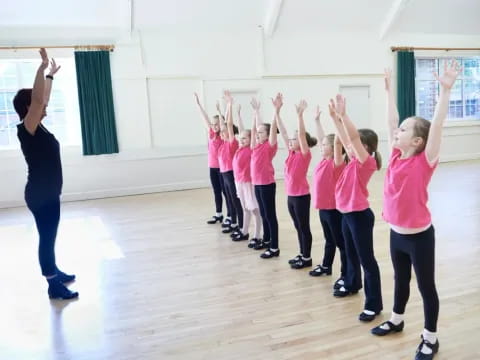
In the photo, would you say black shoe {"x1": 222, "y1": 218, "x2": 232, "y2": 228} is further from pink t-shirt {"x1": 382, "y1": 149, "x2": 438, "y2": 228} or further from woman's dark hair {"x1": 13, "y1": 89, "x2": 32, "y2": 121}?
pink t-shirt {"x1": 382, "y1": 149, "x2": 438, "y2": 228}

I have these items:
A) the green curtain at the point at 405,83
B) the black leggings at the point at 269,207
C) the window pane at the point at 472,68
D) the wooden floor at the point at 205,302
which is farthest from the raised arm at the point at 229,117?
the window pane at the point at 472,68

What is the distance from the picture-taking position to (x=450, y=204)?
535 cm

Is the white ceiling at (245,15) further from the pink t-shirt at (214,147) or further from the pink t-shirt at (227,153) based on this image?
the pink t-shirt at (227,153)

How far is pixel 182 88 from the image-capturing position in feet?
24.8

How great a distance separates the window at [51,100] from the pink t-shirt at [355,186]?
19.1ft

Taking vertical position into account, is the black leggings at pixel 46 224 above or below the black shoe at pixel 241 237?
above

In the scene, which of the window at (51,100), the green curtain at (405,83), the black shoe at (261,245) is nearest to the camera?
the black shoe at (261,245)

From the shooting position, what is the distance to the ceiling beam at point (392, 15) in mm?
7978

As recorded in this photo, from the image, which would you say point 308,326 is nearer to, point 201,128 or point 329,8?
point 201,128

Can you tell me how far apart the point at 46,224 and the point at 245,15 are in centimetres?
585

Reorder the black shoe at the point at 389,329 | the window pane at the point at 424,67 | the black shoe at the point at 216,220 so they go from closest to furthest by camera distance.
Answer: the black shoe at the point at 389,329 < the black shoe at the point at 216,220 < the window pane at the point at 424,67

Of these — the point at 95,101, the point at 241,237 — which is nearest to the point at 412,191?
the point at 241,237

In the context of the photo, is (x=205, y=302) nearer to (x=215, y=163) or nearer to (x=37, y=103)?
(x=37, y=103)

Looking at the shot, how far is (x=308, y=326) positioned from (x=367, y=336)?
316mm
